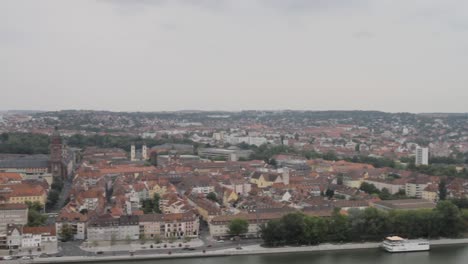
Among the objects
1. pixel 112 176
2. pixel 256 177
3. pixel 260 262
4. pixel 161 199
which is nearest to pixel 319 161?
pixel 256 177

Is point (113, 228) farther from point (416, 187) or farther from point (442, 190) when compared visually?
point (442, 190)

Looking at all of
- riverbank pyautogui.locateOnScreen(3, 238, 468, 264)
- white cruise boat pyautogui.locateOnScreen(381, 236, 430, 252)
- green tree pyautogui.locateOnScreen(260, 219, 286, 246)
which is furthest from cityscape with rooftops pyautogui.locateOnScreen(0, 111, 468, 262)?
white cruise boat pyautogui.locateOnScreen(381, 236, 430, 252)

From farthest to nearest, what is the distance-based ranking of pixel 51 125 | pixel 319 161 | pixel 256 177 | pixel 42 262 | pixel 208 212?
pixel 51 125
pixel 319 161
pixel 256 177
pixel 208 212
pixel 42 262

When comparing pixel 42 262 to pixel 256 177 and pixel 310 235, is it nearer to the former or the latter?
pixel 310 235

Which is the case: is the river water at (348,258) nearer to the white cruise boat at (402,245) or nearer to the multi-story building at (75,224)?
the white cruise boat at (402,245)

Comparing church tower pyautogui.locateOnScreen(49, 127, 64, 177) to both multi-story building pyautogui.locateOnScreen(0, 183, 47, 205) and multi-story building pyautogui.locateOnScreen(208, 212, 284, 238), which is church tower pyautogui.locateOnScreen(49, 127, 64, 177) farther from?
multi-story building pyautogui.locateOnScreen(208, 212, 284, 238)
